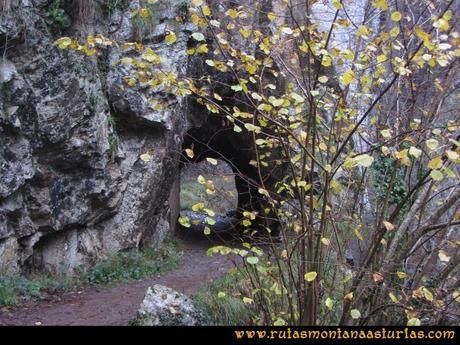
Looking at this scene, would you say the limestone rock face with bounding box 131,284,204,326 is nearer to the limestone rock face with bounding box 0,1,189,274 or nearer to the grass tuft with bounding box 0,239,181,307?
the limestone rock face with bounding box 0,1,189,274

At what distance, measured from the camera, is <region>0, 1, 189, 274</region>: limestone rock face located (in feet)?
22.4

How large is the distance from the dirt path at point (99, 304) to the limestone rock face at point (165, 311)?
101 cm

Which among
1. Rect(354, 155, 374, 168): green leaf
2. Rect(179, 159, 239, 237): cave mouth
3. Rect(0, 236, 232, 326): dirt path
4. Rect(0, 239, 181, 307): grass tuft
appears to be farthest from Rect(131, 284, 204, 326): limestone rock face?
Rect(354, 155, 374, 168): green leaf

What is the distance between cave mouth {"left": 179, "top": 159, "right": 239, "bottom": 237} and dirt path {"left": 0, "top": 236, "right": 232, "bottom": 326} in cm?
102

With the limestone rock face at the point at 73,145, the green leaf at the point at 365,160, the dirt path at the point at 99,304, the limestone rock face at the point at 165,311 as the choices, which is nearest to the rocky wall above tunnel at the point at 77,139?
the limestone rock face at the point at 73,145

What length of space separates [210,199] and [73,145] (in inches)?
179

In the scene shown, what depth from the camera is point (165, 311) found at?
17.5 ft

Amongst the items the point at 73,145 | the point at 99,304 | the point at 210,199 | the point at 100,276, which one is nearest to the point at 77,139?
the point at 73,145

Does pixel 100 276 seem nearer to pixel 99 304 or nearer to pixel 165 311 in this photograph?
pixel 99 304

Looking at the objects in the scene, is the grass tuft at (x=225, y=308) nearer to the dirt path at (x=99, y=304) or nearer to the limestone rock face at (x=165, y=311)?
the limestone rock face at (x=165, y=311)

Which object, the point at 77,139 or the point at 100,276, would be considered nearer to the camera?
the point at 77,139

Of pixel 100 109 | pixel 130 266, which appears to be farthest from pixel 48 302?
pixel 100 109

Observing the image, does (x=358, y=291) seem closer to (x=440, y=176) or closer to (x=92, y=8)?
(x=440, y=176)

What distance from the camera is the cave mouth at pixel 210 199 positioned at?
3.91m
